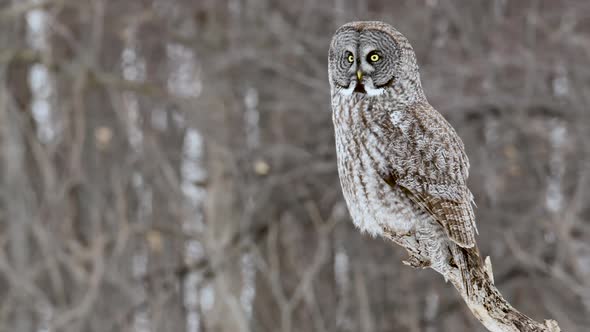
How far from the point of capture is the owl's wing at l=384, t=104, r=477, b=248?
3.12 meters

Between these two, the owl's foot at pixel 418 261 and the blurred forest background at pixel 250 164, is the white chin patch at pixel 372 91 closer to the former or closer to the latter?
the owl's foot at pixel 418 261

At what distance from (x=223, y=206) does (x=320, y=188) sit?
1.07 metres

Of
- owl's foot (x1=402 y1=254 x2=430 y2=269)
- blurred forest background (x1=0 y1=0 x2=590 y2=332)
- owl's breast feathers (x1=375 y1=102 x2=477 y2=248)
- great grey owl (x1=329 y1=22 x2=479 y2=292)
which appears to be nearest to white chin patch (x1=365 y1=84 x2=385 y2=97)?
great grey owl (x1=329 y1=22 x2=479 y2=292)

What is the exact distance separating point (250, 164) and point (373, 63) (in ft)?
19.3

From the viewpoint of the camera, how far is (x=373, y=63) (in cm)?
333

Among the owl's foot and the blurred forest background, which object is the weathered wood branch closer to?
the owl's foot

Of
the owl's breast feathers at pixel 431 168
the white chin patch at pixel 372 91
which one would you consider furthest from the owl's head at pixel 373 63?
the owl's breast feathers at pixel 431 168

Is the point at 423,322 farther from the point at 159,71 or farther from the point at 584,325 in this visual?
the point at 159,71

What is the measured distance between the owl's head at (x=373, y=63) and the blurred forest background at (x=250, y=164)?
4.45 m

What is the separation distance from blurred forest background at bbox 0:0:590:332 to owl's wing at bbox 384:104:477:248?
14.9 feet

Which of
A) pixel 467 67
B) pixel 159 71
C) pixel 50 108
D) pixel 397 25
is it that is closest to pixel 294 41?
pixel 397 25

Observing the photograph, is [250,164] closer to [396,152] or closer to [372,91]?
[372,91]

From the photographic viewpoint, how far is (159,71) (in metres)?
11.2

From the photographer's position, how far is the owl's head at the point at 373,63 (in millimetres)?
3254
